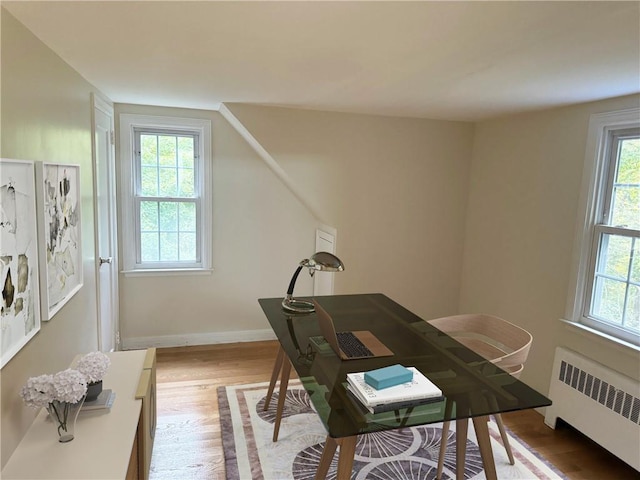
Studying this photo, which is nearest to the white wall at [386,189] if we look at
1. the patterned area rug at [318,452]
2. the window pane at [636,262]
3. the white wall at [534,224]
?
the white wall at [534,224]

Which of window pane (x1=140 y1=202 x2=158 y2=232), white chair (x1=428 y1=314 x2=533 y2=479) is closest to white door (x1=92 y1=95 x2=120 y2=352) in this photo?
window pane (x1=140 y1=202 x2=158 y2=232)

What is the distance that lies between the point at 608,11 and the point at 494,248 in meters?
2.56

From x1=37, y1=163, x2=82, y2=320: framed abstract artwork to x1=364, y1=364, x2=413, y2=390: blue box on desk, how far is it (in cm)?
142

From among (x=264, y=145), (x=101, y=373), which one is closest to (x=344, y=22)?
(x=101, y=373)

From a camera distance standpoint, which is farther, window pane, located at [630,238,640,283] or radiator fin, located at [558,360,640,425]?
window pane, located at [630,238,640,283]

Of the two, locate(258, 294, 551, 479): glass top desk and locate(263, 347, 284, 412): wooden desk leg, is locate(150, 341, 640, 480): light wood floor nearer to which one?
locate(263, 347, 284, 412): wooden desk leg

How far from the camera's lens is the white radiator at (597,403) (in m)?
2.52

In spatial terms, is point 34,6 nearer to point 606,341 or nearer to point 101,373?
point 101,373

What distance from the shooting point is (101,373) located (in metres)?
1.91

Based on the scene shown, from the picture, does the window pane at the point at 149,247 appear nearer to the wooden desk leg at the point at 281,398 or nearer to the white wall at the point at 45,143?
the white wall at the point at 45,143

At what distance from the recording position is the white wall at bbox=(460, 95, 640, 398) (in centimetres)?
296

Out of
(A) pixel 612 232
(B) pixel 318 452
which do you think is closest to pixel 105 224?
(B) pixel 318 452

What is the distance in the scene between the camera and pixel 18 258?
1.58 meters

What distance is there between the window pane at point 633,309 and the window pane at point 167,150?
3657mm
